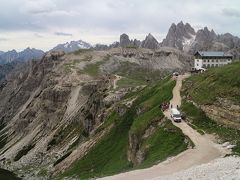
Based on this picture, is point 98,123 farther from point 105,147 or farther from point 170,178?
point 170,178

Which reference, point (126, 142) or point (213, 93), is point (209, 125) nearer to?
point (213, 93)

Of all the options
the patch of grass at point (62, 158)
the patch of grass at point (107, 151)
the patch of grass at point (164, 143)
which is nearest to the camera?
the patch of grass at point (164, 143)

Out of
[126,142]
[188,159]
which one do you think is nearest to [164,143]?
[188,159]

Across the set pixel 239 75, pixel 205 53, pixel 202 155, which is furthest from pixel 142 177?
pixel 205 53

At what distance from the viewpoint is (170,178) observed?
178ft

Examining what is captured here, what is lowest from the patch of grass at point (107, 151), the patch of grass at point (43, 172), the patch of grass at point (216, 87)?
the patch of grass at point (43, 172)

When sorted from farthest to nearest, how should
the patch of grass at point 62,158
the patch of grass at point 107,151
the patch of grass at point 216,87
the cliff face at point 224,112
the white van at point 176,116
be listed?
the patch of grass at point 62,158 → the patch of grass at point 107,151 → the white van at point 176,116 → the patch of grass at point 216,87 → the cliff face at point 224,112

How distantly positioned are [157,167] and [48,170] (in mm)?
129182

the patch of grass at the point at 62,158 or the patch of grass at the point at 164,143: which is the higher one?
the patch of grass at the point at 164,143

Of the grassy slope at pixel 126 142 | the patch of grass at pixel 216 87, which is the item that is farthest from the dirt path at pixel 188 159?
the patch of grass at pixel 216 87

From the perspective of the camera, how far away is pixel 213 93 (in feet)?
342

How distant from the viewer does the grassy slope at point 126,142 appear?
90.5 metres

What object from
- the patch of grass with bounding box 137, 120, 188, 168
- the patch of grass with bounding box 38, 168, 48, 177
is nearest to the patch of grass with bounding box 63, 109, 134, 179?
the patch of grass with bounding box 38, 168, 48, 177

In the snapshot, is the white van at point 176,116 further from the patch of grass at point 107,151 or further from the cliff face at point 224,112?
the patch of grass at point 107,151
